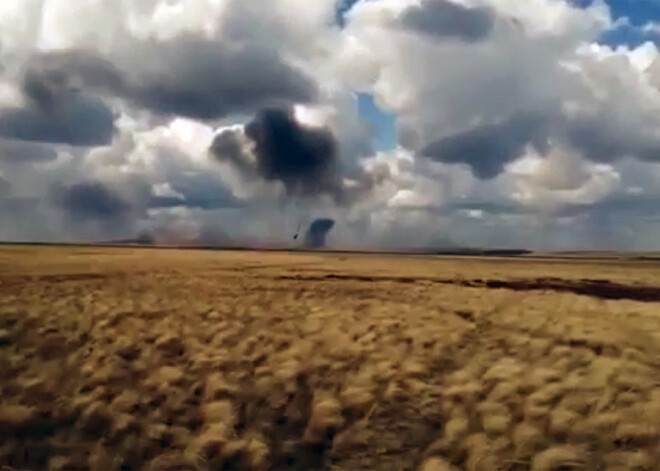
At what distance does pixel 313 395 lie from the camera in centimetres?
1306

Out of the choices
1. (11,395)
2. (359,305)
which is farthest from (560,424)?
(359,305)


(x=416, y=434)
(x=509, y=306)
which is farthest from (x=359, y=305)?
(x=416, y=434)

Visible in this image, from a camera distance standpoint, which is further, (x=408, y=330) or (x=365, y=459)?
(x=408, y=330)

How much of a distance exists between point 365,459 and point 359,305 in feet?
40.3

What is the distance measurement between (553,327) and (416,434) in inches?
358

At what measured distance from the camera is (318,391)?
13250 millimetres

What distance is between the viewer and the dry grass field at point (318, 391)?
11.0 metres

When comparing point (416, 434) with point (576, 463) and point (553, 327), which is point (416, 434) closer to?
point (576, 463)

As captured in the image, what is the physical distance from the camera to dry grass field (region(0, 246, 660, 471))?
36.2ft

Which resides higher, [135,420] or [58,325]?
[58,325]

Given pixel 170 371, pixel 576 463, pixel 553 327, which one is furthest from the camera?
pixel 553 327

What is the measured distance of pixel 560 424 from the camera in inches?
461

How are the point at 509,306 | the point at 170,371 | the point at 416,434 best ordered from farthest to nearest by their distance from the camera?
the point at 509,306, the point at 170,371, the point at 416,434

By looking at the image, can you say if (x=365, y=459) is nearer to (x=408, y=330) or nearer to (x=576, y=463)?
(x=576, y=463)
